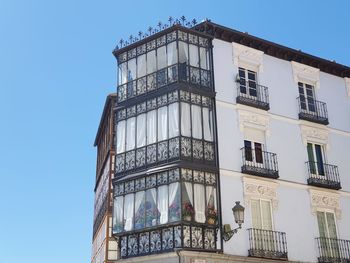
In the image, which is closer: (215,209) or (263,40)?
(215,209)

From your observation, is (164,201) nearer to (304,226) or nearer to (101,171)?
(304,226)

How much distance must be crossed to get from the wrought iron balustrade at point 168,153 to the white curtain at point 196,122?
0.25 metres

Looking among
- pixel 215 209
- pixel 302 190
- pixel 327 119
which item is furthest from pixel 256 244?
pixel 327 119

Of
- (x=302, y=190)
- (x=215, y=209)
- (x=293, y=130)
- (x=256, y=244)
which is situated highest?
(x=293, y=130)

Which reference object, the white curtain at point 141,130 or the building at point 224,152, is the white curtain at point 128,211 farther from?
the white curtain at point 141,130

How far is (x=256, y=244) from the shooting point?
17906 millimetres

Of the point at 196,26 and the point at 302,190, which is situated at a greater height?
the point at 196,26

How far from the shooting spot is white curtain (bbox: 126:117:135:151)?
19172mm

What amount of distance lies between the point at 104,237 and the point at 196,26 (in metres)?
12.9

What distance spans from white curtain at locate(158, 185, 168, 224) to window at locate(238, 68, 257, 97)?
19.7 feet

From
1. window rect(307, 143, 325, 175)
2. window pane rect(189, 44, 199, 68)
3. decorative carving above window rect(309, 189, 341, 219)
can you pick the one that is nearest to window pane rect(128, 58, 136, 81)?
window pane rect(189, 44, 199, 68)

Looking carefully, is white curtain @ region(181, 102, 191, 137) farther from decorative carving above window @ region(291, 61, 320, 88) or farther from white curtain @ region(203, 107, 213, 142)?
decorative carving above window @ region(291, 61, 320, 88)

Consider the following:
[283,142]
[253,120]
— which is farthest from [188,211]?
[283,142]

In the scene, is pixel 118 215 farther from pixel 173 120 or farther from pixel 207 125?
pixel 207 125
